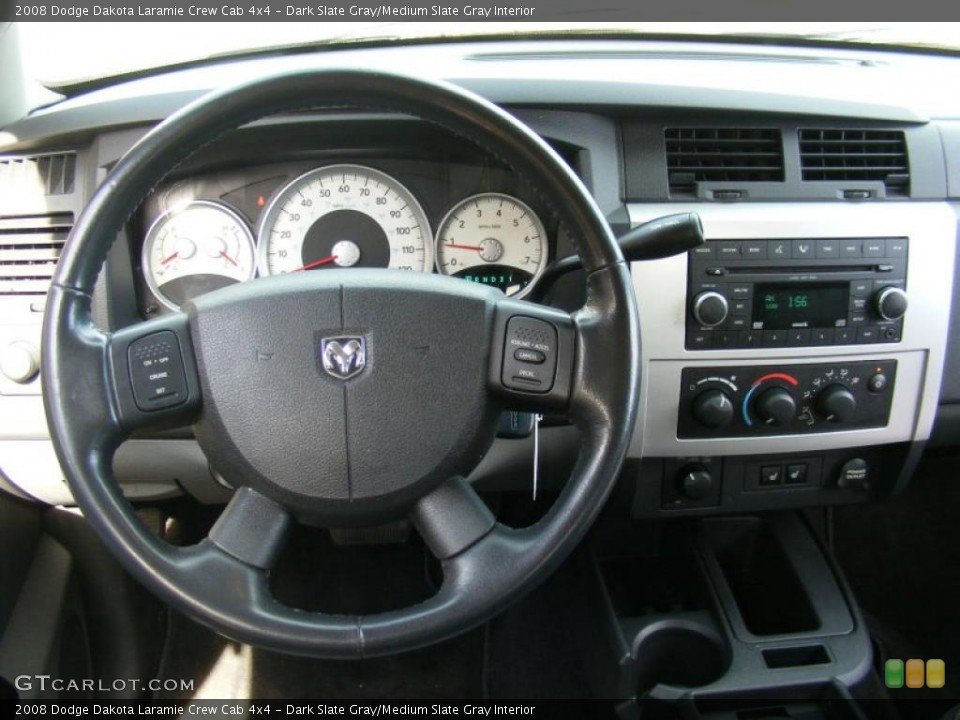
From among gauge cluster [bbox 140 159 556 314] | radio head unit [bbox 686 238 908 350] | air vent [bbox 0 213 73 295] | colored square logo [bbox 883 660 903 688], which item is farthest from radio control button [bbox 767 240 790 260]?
air vent [bbox 0 213 73 295]

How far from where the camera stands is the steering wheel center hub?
3.38 feet

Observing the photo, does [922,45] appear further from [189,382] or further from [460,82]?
[189,382]

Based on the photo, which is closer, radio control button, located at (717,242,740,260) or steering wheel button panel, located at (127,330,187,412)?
steering wheel button panel, located at (127,330,187,412)

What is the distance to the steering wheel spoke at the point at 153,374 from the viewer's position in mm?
1017

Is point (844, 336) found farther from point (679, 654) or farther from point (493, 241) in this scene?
point (679, 654)

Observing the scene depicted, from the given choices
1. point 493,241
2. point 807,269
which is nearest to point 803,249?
point 807,269

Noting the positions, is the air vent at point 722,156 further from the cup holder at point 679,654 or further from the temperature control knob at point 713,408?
the cup holder at point 679,654

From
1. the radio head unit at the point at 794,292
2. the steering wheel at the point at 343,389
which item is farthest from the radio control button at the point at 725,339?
the steering wheel at the point at 343,389

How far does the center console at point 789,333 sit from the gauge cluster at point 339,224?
0.77ft

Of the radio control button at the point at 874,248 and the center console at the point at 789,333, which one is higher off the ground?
the radio control button at the point at 874,248

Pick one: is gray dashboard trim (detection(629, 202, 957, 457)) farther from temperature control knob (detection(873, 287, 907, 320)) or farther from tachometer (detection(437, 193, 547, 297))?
tachometer (detection(437, 193, 547, 297))

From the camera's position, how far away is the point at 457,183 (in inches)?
58.2

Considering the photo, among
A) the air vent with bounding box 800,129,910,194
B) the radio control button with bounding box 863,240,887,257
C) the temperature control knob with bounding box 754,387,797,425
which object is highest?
the air vent with bounding box 800,129,910,194

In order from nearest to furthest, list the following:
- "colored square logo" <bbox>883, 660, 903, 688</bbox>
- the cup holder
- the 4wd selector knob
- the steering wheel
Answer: the steering wheel → the 4wd selector knob → the cup holder → "colored square logo" <bbox>883, 660, 903, 688</bbox>
